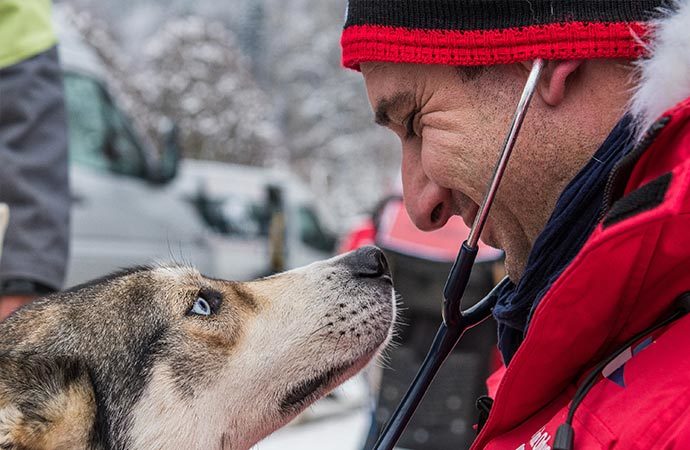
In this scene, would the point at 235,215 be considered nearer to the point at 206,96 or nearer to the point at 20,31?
the point at 20,31

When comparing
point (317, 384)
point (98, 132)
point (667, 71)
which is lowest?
point (98, 132)

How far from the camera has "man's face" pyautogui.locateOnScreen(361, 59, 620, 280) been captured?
171cm

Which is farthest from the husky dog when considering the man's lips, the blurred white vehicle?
the blurred white vehicle

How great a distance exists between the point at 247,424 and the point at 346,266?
0.54m

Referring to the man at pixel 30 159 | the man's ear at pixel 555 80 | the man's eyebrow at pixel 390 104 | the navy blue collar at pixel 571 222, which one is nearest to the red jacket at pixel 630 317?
the navy blue collar at pixel 571 222

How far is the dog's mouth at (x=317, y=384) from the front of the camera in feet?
7.62

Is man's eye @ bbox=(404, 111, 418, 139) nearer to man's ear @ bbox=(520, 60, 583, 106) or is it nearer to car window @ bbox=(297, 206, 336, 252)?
man's ear @ bbox=(520, 60, 583, 106)

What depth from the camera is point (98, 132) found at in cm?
632

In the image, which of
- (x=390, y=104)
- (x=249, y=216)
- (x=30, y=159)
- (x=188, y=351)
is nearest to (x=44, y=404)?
(x=188, y=351)

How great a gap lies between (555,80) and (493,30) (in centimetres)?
15

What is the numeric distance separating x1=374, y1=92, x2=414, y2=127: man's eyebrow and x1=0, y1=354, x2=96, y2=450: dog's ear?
99 cm

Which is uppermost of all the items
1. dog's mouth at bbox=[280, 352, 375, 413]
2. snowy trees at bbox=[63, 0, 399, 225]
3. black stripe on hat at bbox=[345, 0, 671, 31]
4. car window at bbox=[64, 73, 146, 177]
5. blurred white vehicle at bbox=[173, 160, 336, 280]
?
black stripe on hat at bbox=[345, 0, 671, 31]

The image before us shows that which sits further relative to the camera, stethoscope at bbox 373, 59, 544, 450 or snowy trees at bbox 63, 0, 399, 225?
snowy trees at bbox 63, 0, 399, 225

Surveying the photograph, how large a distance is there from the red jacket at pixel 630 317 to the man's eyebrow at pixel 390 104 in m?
0.64
